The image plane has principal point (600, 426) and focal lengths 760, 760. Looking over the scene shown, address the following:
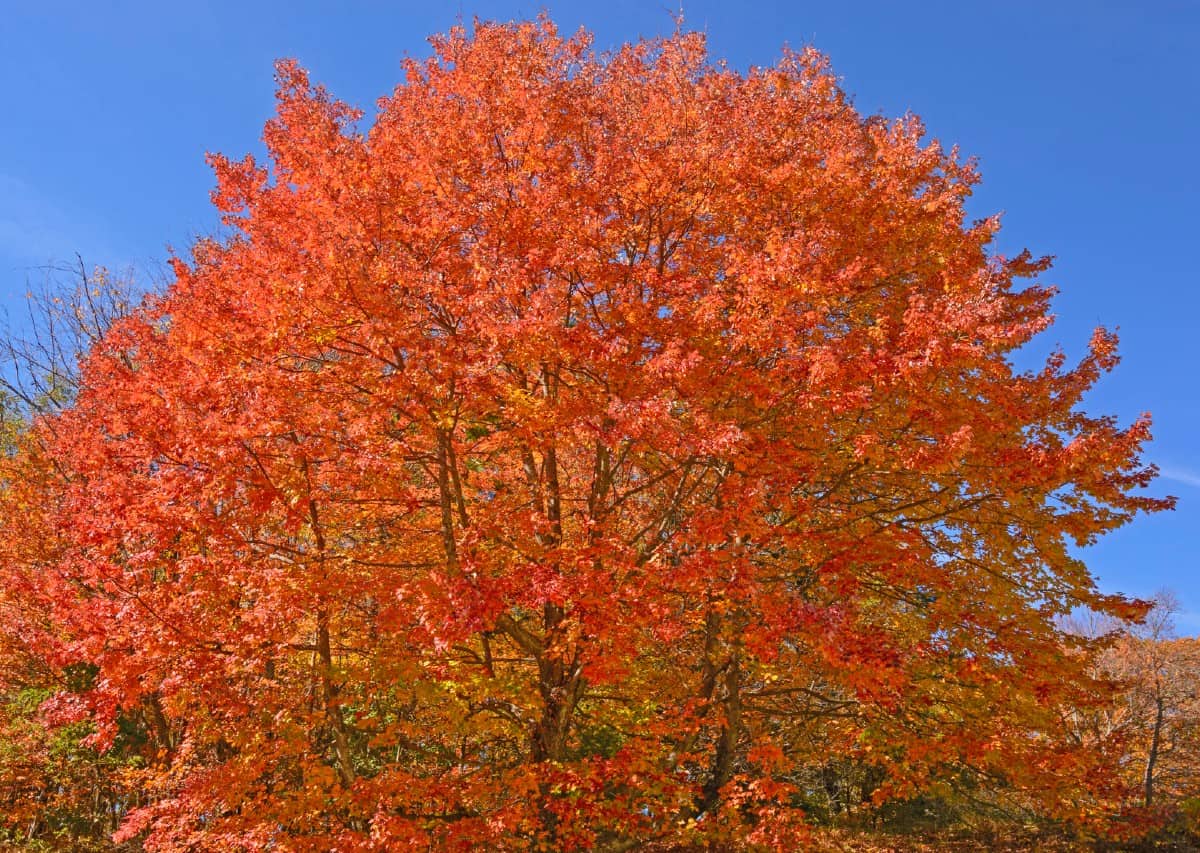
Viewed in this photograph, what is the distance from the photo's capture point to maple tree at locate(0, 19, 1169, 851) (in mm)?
8469

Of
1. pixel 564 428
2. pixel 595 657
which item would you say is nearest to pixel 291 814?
pixel 595 657

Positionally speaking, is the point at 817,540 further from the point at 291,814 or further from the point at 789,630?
the point at 291,814

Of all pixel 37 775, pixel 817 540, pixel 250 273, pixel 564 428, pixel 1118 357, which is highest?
pixel 1118 357

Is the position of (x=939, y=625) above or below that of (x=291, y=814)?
above

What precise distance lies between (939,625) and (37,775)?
651 inches

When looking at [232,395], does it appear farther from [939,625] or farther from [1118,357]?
[1118,357]

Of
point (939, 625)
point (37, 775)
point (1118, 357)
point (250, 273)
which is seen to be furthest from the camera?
point (37, 775)

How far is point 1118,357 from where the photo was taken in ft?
38.6

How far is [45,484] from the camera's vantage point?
16.7m

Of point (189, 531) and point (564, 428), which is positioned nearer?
point (564, 428)

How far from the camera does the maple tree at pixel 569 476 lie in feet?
27.8

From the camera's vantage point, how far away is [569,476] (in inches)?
493

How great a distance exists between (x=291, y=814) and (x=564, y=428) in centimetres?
586

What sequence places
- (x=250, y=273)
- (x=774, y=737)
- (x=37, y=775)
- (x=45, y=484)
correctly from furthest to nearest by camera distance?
(x=45, y=484) → (x=37, y=775) → (x=774, y=737) → (x=250, y=273)
